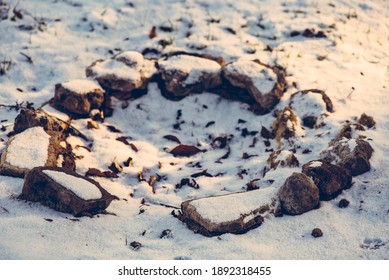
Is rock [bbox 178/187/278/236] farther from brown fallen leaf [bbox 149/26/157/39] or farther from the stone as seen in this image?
brown fallen leaf [bbox 149/26/157/39]

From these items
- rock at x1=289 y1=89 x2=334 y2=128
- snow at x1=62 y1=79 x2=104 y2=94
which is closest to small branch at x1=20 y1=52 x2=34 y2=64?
snow at x1=62 y1=79 x2=104 y2=94

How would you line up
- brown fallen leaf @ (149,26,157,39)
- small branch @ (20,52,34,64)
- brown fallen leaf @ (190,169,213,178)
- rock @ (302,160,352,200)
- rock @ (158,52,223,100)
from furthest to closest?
1. brown fallen leaf @ (149,26,157,39)
2. small branch @ (20,52,34,64)
3. rock @ (158,52,223,100)
4. brown fallen leaf @ (190,169,213,178)
5. rock @ (302,160,352,200)

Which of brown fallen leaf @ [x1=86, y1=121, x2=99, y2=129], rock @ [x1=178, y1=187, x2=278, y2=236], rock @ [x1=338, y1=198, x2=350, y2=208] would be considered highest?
rock @ [x1=338, y1=198, x2=350, y2=208]

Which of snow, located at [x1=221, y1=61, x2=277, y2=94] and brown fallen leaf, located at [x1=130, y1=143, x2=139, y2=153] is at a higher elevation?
snow, located at [x1=221, y1=61, x2=277, y2=94]

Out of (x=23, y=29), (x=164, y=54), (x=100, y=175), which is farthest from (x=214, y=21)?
(x=100, y=175)

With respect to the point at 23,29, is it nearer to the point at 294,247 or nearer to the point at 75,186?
the point at 75,186

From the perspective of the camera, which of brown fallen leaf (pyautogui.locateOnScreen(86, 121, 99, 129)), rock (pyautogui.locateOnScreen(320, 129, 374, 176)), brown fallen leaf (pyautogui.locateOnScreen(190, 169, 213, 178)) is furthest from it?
brown fallen leaf (pyautogui.locateOnScreen(86, 121, 99, 129))

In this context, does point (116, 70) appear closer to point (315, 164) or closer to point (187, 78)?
point (187, 78)
